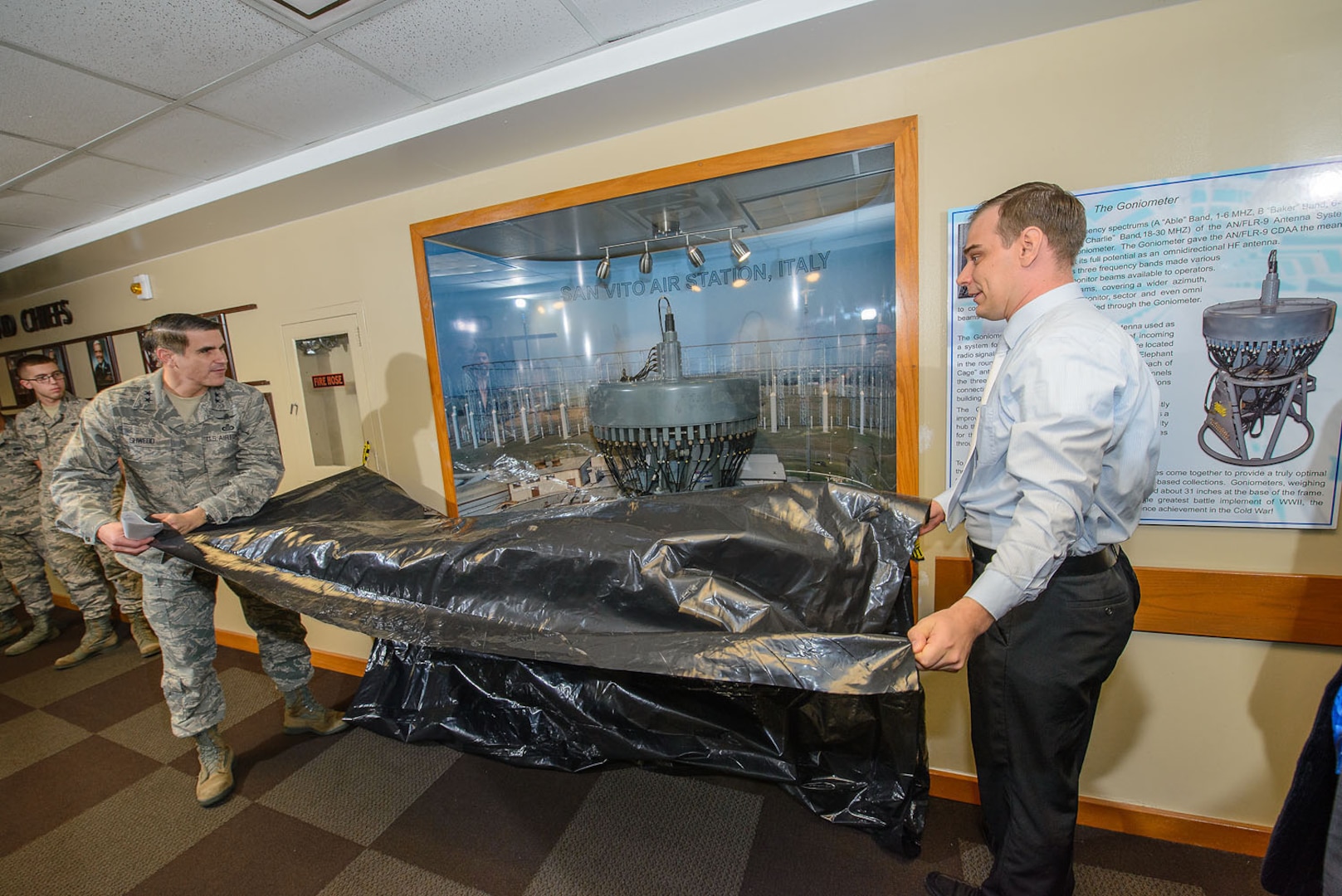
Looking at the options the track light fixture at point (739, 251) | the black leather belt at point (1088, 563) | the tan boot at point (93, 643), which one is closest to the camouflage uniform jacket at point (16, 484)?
the tan boot at point (93, 643)

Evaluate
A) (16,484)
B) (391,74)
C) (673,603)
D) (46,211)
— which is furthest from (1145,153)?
(16,484)

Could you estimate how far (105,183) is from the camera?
204 cm

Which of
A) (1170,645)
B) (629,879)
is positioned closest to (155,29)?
(629,879)

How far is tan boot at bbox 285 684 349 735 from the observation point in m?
2.07

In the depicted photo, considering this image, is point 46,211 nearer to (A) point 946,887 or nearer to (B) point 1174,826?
(A) point 946,887

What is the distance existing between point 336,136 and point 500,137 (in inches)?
24.5

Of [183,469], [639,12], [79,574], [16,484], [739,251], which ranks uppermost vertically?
[639,12]

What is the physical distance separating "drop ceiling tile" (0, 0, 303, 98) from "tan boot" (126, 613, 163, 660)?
283 cm

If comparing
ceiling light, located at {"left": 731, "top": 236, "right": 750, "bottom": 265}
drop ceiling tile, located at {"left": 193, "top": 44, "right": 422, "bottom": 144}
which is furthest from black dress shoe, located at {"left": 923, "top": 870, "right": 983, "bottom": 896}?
drop ceiling tile, located at {"left": 193, "top": 44, "right": 422, "bottom": 144}

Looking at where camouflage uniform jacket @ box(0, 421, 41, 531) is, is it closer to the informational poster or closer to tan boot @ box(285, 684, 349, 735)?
tan boot @ box(285, 684, 349, 735)

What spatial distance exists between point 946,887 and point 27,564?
190 inches

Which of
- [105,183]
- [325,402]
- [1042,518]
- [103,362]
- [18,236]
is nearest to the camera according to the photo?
[1042,518]

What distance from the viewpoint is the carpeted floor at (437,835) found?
4.55 feet

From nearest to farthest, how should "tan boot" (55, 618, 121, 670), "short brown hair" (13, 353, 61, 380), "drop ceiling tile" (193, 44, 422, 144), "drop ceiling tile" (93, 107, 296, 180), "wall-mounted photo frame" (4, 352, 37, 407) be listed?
"drop ceiling tile" (193, 44, 422, 144) → "drop ceiling tile" (93, 107, 296, 180) → "short brown hair" (13, 353, 61, 380) → "tan boot" (55, 618, 121, 670) → "wall-mounted photo frame" (4, 352, 37, 407)
